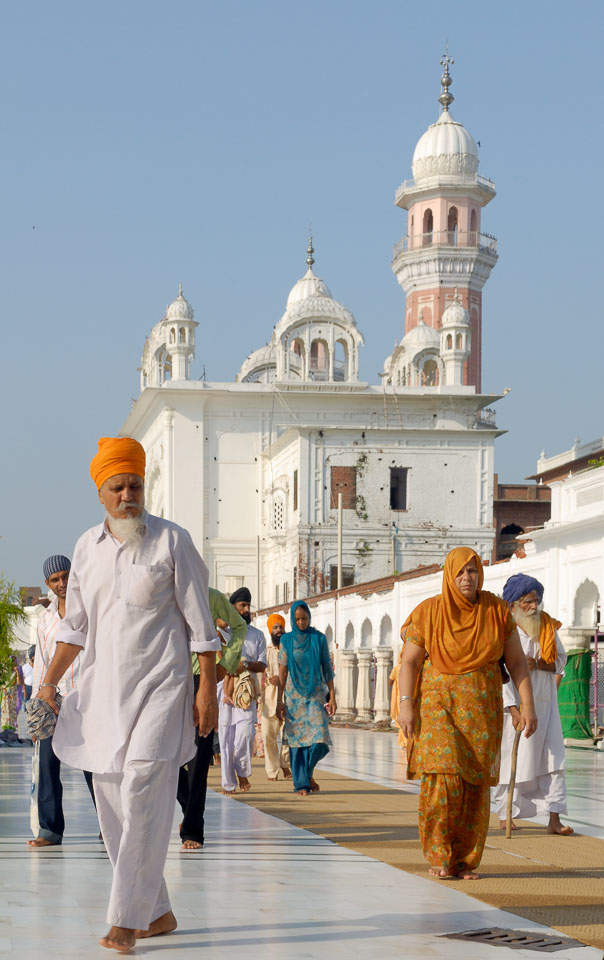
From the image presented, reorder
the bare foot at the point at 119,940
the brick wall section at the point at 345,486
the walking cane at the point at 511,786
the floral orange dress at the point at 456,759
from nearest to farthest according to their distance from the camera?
1. the bare foot at the point at 119,940
2. the floral orange dress at the point at 456,759
3. the walking cane at the point at 511,786
4. the brick wall section at the point at 345,486

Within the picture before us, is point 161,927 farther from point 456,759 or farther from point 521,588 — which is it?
point 521,588

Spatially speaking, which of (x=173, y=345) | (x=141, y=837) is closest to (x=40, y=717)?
(x=141, y=837)

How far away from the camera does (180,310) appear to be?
6125 cm

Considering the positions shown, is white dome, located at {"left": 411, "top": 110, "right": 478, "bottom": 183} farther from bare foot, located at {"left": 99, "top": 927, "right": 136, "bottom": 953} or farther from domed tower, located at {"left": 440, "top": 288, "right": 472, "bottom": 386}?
bare foot, located at {"left": 99, "top": 927, "right": 136, "bottom": 953}

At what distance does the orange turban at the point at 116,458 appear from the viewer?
5.45 metres

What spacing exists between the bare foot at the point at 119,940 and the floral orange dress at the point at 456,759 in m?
2.24

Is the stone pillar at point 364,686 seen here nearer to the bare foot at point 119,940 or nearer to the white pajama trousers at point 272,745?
the white pajama trousers at point 272,745

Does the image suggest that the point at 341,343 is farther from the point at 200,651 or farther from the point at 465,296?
the point at 200,651

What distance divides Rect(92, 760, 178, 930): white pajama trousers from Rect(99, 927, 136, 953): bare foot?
0.02 m

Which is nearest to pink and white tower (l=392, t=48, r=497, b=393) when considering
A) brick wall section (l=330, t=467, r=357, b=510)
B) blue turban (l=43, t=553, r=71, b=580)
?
brick wall section (l=330, t=467, r=357, b=510)

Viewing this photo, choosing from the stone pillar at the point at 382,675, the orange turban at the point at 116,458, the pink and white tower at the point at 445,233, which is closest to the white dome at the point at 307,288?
the pink and white tower at the point at 445,233

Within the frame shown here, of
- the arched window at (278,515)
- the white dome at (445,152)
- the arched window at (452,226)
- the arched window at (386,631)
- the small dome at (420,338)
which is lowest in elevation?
the arched window at (386,631)

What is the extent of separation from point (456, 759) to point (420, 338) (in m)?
58.0

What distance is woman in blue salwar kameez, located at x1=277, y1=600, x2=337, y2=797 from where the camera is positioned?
11891 millimetres
